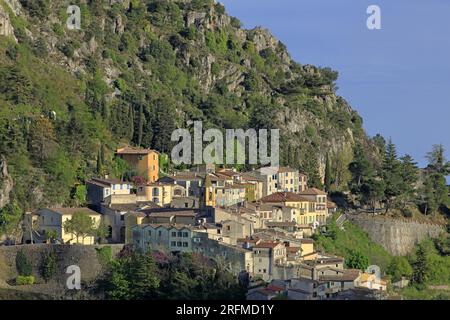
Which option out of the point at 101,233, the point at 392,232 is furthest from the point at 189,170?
the point at 101,233

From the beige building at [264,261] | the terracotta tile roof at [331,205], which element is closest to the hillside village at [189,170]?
the beige building at [264,261]

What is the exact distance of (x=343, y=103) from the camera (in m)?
128

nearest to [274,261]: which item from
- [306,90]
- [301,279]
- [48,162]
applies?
[301,279]

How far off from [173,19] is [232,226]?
3725cm

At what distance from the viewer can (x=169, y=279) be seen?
87000 mm

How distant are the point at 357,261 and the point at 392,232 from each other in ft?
30.6

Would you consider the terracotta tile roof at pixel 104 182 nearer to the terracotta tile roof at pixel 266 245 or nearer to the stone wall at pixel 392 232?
the terracotta tile roof at pixel 266 245

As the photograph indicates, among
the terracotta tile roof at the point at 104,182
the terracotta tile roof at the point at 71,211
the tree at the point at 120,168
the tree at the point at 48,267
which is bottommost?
the tree at the point at 48,267

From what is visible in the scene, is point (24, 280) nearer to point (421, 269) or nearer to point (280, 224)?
point (280, 224)

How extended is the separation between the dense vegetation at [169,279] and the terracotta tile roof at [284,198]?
13.6 metres

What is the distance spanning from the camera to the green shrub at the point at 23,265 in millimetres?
90188

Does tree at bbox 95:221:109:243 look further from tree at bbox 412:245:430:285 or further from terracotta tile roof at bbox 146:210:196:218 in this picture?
tree at bbox 412:245:430:285

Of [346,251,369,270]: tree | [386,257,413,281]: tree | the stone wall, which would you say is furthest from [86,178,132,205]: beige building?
the stone wall

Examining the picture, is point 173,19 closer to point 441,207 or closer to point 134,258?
point 441,207
